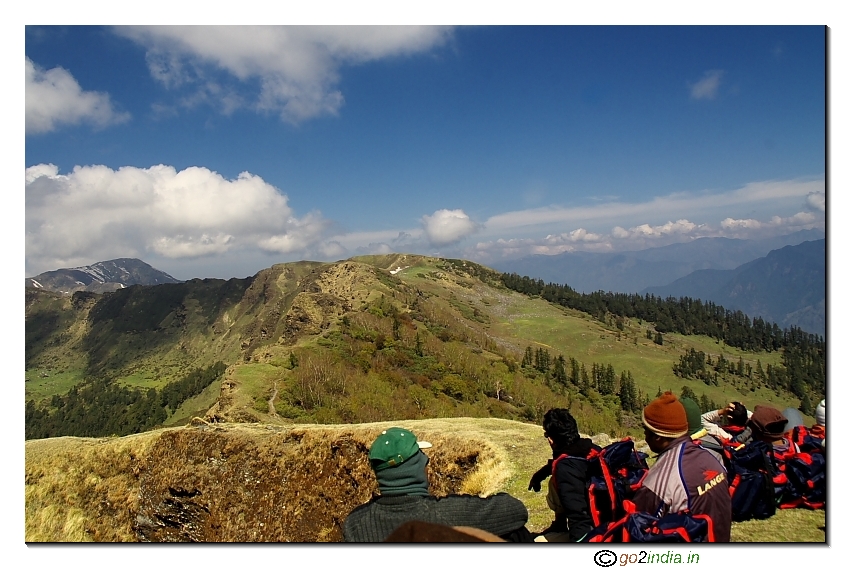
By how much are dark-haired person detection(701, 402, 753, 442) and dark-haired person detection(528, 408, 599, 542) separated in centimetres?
334

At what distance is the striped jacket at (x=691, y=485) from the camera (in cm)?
449

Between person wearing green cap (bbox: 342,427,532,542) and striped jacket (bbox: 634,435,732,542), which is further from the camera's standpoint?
striped jacket (bbox: 634,435,732,542)

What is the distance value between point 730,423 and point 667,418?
14.9ft

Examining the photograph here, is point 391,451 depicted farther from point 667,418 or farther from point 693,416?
point 693,416

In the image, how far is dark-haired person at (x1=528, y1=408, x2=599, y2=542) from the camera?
5.55 meters

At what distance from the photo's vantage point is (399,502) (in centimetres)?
432

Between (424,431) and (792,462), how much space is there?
11.1m

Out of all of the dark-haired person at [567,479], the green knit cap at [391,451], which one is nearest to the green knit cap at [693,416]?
the dark-haired person at [567,479]

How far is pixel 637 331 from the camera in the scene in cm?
18625

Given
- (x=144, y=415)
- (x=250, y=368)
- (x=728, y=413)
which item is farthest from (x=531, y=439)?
(x=144, y=415)

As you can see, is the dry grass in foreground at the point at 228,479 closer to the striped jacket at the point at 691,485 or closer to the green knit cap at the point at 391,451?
the striped jacket at the point at 691,485

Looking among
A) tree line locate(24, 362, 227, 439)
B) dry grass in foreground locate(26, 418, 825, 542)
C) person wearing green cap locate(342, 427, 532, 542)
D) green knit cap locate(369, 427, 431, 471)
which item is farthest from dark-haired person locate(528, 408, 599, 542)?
tree line locate(24, 362, 227, 439)

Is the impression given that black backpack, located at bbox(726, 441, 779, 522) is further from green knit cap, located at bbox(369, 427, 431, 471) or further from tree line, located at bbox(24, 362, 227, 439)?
tree line, located at bbox(24, 362, 227, 439)

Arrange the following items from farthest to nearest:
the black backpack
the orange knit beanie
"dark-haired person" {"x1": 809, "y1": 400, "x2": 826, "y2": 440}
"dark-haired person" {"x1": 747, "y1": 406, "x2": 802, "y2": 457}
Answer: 1. "dark-haired person" {"x1": 809, "y1": 400, "x2": 826, "y2": 440}
2. "dark-haired person" {"x1": 747, "y1": 406, "x2": 802, "y2": 457}
3. the black backpack
4. the orange knit beanie
